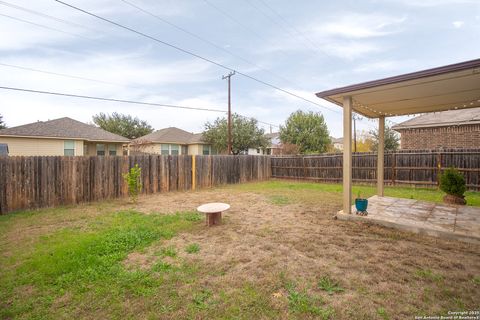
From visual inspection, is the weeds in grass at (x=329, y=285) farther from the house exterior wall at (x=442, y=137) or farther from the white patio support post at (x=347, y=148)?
the house exterior wall at (x=442, y=137)

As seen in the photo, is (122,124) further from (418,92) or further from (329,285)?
(329,285)

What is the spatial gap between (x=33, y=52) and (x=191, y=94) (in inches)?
443

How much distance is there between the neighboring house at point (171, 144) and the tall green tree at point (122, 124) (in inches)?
425

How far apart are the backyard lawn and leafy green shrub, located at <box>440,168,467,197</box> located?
3837 mm

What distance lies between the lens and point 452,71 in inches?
148

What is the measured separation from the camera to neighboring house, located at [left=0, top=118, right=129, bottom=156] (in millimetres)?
14062

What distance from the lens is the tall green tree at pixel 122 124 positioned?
109 ft

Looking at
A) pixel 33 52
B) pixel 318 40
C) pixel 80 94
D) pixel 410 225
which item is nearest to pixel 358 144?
pixel 318 40

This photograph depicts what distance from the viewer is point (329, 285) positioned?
2.68 m

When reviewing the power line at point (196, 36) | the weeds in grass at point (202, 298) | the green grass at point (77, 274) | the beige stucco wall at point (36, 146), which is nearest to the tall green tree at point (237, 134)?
the power line at point (196, 36)

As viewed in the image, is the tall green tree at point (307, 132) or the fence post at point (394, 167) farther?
the tall green tree at point (307, 132)

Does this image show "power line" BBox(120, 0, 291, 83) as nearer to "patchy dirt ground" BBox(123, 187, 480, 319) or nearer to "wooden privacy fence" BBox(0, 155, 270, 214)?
→ "wooden privacy fence" BBox(0, 155, 270, 214)

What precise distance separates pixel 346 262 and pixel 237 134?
67.1 ft

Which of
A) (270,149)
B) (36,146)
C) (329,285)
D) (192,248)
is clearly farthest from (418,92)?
(270,149)
